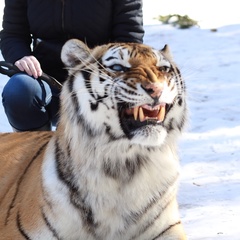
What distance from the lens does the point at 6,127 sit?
4.14 meters

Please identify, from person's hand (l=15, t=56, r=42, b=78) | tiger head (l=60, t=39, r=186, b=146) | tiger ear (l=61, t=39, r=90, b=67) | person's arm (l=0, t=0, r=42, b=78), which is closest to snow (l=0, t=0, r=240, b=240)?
tiger head (l=60, t=39, r=186, b=146)

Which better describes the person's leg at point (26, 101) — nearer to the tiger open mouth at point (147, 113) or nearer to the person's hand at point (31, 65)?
the person's hand at point (31, 65)

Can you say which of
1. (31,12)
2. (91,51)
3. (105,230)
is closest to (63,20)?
(31,12)

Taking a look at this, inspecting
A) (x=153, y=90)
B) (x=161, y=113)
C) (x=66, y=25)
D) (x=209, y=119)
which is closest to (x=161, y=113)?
(x=161, y=113)

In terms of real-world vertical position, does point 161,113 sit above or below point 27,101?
above

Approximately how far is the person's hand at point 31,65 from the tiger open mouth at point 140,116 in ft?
2.93

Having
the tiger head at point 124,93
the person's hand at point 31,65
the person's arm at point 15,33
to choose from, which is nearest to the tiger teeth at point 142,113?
the tiger head at point 124,93

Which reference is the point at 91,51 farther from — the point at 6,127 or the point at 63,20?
the point at 6,127

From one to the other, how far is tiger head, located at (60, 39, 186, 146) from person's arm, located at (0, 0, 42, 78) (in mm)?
826

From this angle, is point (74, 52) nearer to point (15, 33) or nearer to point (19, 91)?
point (19, 91)

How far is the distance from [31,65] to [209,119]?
172 centimetres

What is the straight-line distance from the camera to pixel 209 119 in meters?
4.26

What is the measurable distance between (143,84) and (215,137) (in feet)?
6.68

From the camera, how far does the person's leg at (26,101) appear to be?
2.85 meters
